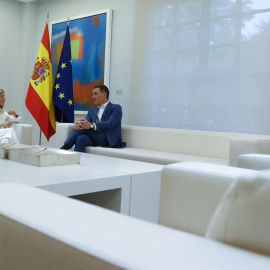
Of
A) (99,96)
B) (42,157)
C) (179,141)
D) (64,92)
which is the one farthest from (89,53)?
(42,157)

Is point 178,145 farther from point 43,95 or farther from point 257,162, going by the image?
point 257,162

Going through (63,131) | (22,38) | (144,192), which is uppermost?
(22,38)

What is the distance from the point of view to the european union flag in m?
5.70

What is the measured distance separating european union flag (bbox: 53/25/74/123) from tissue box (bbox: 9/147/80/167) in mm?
3147

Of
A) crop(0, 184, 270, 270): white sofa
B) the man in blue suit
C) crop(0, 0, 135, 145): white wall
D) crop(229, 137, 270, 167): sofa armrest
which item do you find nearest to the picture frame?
crop(0, 0, 135, 145): white wall

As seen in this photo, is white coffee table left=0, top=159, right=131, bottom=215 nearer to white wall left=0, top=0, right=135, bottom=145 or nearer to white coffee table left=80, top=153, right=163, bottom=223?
white coffee table left=80, top=153, right=163, bottom=223

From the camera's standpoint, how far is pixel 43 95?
5.64 meters

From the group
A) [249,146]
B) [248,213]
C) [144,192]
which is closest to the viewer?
[248,213]

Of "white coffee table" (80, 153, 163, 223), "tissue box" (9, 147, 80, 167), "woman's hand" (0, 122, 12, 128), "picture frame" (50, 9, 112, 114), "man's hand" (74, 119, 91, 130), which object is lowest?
"white coffee table" (80, 153, 163, 223)

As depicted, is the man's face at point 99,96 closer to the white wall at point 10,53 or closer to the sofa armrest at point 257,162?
the white wall at point 10,53

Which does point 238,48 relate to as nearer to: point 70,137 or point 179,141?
point 179,141

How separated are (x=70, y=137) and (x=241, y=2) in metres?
2.68

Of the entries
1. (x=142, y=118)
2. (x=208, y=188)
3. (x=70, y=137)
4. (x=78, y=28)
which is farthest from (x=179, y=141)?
(x=208, y=188)

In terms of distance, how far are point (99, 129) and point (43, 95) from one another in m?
1.28
